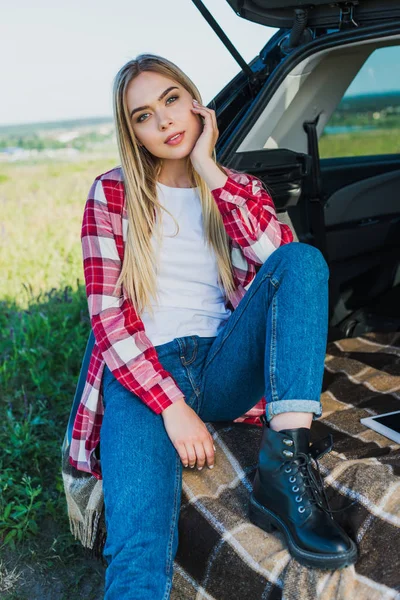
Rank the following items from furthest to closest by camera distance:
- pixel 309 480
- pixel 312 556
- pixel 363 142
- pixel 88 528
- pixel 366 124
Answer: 1. pixel 366 124
2. pixel 363 142
3. pixel 88 528
4. pixel 309 480
5. pixel 312 556

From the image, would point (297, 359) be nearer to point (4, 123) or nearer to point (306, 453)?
point (306, 453)

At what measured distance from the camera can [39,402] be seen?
286 cm

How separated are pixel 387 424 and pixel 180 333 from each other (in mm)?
689

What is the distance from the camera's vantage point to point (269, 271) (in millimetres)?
1718

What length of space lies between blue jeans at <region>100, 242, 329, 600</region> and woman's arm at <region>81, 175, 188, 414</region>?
7cm

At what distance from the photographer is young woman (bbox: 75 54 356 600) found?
1579mm

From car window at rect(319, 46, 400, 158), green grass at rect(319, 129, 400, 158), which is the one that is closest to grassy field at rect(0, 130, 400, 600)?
green grass at rect(319, 129, 400, 158)

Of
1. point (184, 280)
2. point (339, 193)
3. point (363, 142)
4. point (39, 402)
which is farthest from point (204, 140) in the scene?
point (363, 142)

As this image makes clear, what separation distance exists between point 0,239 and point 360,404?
12.3ft

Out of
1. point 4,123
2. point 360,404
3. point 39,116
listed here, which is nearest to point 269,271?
point 360,404

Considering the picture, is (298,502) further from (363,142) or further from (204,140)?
(363,142)

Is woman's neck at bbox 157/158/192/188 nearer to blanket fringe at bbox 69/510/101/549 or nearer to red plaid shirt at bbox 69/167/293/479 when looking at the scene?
red plaid shirt at bbox 69/167/293/479

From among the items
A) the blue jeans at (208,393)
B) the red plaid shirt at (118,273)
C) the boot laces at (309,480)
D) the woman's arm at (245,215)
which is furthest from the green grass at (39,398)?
the woman's arm at (245,215)

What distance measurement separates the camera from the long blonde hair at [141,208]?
6.15ft
